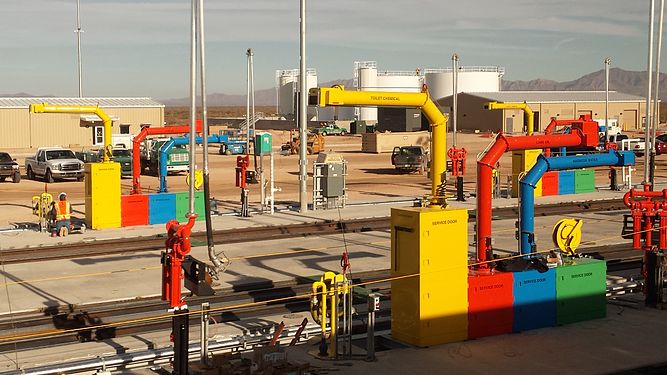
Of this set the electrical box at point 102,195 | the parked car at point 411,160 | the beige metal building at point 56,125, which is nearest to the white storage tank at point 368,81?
the beige metal building at point 56,125

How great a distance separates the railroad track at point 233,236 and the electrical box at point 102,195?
2.46 m

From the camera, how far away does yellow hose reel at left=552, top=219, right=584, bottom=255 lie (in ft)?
56.3

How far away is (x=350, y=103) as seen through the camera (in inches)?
685

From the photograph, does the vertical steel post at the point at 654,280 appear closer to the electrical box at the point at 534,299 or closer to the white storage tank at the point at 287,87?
the electrical box at the point at 534,299

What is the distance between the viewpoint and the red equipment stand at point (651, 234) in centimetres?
1712

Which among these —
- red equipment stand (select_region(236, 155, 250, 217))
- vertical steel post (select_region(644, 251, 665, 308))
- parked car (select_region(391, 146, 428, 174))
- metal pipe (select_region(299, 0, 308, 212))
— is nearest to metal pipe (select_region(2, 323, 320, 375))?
vertical steel post (select_region(644, 251, 665, 308))

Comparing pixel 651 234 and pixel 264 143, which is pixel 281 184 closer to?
pixel 264 143

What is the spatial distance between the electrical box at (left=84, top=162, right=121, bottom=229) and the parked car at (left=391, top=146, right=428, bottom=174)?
2422 centimetres

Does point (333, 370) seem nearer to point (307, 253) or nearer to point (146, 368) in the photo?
point (146, 368)

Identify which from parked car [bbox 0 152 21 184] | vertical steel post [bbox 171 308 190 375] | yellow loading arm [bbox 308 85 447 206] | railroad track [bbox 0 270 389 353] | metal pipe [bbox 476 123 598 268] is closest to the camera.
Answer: vertical steel post [bbox 171 308 190 375]

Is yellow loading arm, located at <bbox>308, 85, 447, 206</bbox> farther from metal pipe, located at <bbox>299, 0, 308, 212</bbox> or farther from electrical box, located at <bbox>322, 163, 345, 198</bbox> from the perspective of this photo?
electrical box, located at <bbox>322, 163, 345, 198</bbox>

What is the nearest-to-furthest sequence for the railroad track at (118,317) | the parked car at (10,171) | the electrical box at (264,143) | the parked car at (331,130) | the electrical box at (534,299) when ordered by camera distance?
the railroad track at (118,317) < the electrical box at (534,299) < the electrical box at (264,143) < the parked car at (10,171) < the parked car at (331,130)

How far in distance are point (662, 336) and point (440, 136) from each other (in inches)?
219

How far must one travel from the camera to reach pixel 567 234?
56.5 feet
